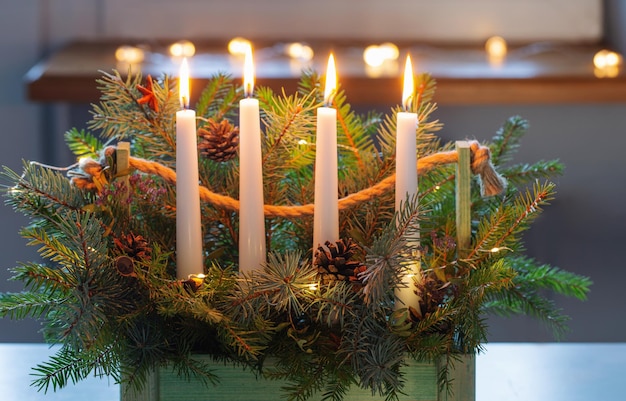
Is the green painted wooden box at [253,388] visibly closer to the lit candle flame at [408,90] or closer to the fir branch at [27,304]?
the fir branch at [27,304]

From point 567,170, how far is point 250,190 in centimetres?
108

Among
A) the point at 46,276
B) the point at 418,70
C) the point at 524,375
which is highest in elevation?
the point at 418,70

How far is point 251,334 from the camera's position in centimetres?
54

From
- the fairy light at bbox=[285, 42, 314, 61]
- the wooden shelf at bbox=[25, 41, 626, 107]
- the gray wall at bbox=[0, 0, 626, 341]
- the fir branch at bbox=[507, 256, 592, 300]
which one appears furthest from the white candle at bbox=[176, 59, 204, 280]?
the fairy light at bbox=[285, 42, 314, 61]

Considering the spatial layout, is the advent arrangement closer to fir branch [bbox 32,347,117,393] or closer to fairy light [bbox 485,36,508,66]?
fir branch [bbox 32,347,117,393]

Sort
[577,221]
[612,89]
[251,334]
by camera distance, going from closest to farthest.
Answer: [251,334] < [612,89] < [577,221]

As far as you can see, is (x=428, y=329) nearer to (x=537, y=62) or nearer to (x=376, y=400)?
(x=376, y=400)

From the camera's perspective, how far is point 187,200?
571 mm

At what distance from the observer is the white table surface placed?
2.19 ft

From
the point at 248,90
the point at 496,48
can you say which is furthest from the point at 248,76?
the point at 496,48

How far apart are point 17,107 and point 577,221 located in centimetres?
108

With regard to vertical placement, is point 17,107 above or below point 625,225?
above

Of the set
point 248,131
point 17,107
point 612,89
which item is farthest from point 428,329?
point 17,107

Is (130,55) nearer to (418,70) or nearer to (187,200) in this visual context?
(418,70)
